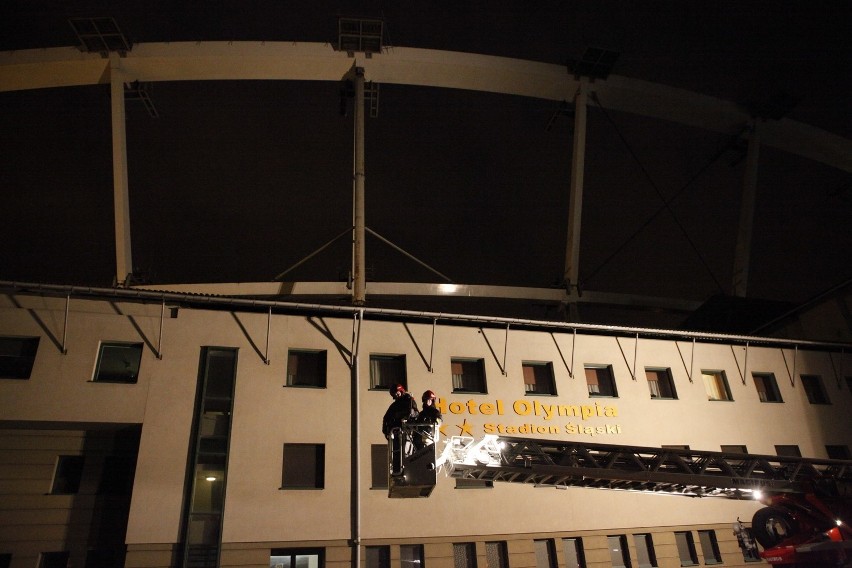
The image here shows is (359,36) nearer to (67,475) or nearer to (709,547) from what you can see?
(67,475)

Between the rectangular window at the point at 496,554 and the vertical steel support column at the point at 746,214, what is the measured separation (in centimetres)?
1668

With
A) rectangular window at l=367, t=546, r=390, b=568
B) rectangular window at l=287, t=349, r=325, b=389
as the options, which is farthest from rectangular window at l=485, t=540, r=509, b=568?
rectangular window at l=287, t=349, r=325, b=389

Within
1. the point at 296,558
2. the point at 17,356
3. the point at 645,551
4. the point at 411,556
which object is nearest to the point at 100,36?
the point at 17,356

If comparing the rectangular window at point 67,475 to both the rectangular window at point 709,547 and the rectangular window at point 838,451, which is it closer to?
the rectangular window at point 709,547

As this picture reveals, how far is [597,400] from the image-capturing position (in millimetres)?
21234

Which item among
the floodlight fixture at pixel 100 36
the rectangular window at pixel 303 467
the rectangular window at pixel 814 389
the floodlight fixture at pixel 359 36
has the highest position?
the floodlight fixture at pixel 359 36

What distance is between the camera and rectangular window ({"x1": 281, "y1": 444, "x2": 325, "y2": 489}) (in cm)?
1777

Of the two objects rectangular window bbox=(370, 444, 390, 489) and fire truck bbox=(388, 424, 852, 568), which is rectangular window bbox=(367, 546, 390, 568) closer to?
rectangular window bbox=(370, 444, 390, 489)

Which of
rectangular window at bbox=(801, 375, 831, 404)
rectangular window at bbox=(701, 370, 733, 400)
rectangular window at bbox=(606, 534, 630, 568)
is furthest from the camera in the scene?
rectangular window at bbox=(801, 375, 831, 404)

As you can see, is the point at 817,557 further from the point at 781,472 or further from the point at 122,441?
the point at 122,441

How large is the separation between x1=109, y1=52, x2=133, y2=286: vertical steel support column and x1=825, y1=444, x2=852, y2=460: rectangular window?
91.2 feet

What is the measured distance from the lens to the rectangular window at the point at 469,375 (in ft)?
67.9

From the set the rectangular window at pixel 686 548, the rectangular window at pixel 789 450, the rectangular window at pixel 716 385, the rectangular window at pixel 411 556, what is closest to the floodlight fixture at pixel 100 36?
the rectangular window at pixel 411 556

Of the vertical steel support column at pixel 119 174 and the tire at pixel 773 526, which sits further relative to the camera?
the vertical steel support column at pixel 119 174
